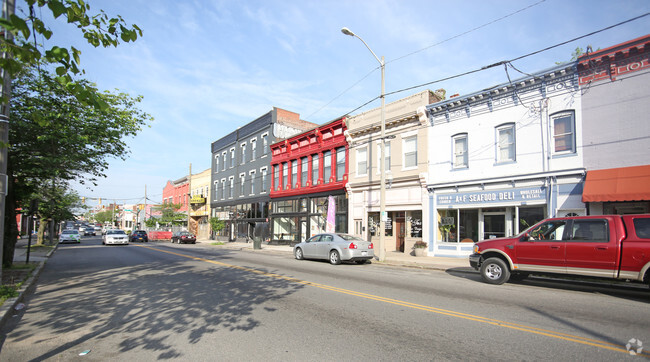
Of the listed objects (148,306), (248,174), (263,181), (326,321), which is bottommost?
(148,306)

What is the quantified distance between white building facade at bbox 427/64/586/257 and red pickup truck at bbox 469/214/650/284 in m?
6.13

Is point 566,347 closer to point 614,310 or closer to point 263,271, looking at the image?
point 614,310

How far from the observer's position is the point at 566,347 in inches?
197

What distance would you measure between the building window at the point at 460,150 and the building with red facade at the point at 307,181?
829 cm

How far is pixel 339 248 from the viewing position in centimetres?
1591

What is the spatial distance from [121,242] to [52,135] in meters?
25.2

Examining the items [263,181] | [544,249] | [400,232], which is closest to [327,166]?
[400,232]

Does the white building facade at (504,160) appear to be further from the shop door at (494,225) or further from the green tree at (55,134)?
the green tree at (55,134)

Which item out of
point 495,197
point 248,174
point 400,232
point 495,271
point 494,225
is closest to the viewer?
point 495,271

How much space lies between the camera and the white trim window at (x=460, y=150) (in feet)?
61.6

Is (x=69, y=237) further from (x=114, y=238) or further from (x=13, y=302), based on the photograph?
(x=13, y=302)

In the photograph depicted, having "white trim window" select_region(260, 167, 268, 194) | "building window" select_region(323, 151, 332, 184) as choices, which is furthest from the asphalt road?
"white trim window" select_region(260, 167, 268, 194)

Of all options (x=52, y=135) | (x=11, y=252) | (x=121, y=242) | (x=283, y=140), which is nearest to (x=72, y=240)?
(x=121, y=242)

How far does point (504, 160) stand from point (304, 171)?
16.4 meters
